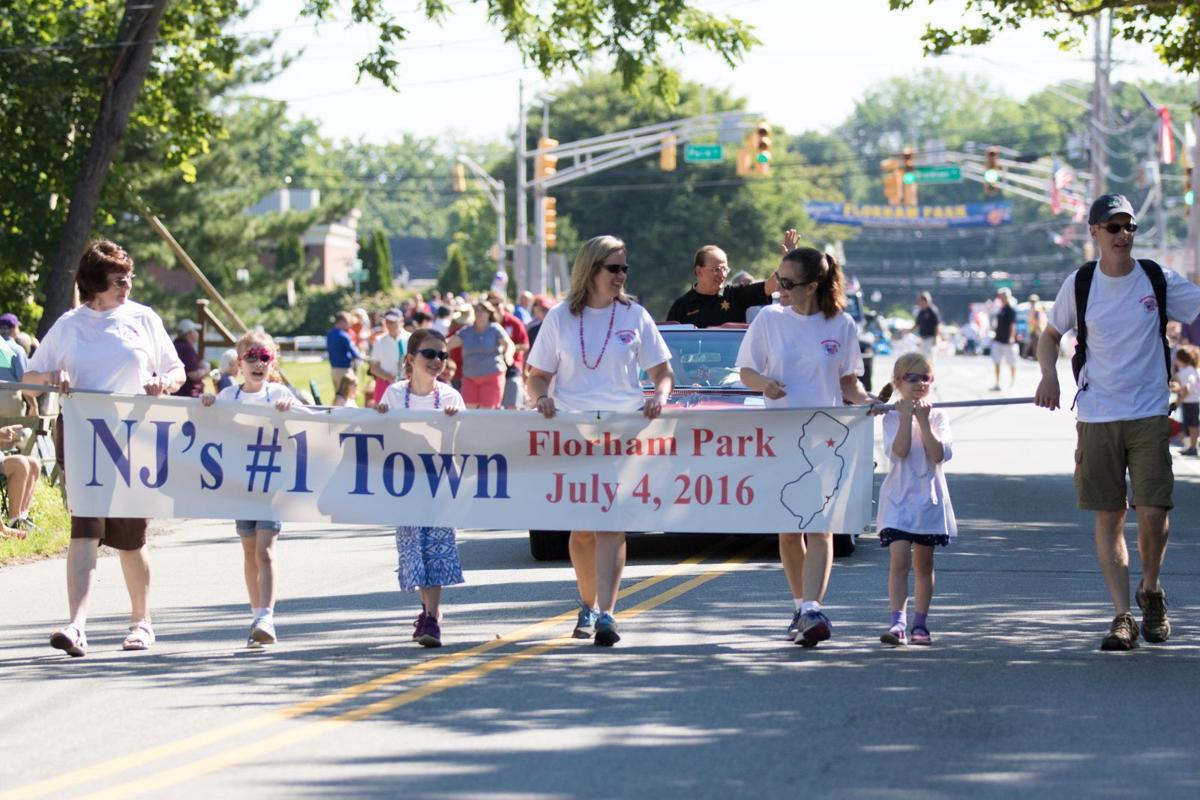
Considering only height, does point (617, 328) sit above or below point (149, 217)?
below

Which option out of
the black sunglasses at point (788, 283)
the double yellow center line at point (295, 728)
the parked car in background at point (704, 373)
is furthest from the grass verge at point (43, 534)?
the black sunglasses at point (788, 283)

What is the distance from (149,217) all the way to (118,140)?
10.9ft

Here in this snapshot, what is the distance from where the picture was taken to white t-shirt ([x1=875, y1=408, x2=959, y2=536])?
982 cm

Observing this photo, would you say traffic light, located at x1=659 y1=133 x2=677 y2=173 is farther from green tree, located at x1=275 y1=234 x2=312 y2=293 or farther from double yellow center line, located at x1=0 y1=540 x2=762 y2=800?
double yellow center line, located at x1=0 y1=540 x2=762 y2=800

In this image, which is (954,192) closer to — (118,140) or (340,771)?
(118,140)

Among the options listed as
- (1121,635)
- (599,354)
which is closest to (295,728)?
(599,354)

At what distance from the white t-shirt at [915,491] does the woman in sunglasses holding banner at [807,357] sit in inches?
12.9

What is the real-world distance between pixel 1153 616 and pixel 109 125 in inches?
625

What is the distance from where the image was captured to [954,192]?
162500 millimetres

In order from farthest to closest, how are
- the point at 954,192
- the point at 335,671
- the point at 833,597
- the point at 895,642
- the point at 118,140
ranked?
the point at 954,192 → the point at 118,140 → the point at 833,597 → the point at 895,642 → the point at 335,671

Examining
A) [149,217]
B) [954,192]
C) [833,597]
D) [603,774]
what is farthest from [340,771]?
[954,192]

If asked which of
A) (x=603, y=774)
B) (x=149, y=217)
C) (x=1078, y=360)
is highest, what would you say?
(x=149, y=217)

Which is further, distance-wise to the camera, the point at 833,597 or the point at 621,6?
the point at 621,6

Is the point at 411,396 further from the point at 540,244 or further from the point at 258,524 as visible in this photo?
the point at 540,244
